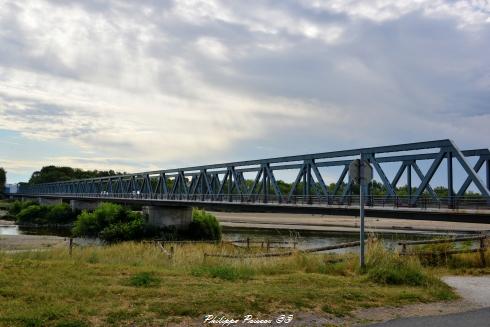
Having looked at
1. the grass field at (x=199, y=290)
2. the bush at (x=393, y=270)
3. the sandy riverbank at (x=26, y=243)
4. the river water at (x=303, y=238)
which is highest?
the bush at (x=393, y=270)

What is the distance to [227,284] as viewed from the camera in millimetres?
10867

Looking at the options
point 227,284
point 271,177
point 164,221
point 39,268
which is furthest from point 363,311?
point 164,221

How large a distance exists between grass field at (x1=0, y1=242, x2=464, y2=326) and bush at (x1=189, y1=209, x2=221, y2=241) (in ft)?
154

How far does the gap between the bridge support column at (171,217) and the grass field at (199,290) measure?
5163cm

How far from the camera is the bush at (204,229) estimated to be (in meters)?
61.1

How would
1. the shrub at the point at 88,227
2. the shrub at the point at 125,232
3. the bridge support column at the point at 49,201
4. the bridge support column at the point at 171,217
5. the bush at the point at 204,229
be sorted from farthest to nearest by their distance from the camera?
the bridge support column at the point at 49,201 < the shrub at the point at 88,227 < the bridge support column at the point at 171,217 < the shrub at the point at 125,232 < the bush at the point at 204,229

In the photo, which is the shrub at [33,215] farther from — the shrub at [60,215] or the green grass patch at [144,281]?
the green grass patch at [144,281]

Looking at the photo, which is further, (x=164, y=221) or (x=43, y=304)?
(x=164, y=221)

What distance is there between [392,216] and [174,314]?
89.3 feet

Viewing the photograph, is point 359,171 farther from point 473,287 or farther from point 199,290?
point 199,290

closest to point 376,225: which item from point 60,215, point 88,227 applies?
point 88,227

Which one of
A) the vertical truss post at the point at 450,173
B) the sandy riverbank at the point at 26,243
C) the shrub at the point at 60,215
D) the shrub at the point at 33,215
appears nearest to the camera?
the vertical truss post at the point at 450,173

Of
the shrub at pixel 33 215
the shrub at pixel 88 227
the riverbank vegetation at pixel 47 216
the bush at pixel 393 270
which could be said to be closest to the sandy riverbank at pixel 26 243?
the shrub at pixel 88 227

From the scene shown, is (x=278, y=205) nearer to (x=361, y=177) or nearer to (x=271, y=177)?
(x=271, y=177)
